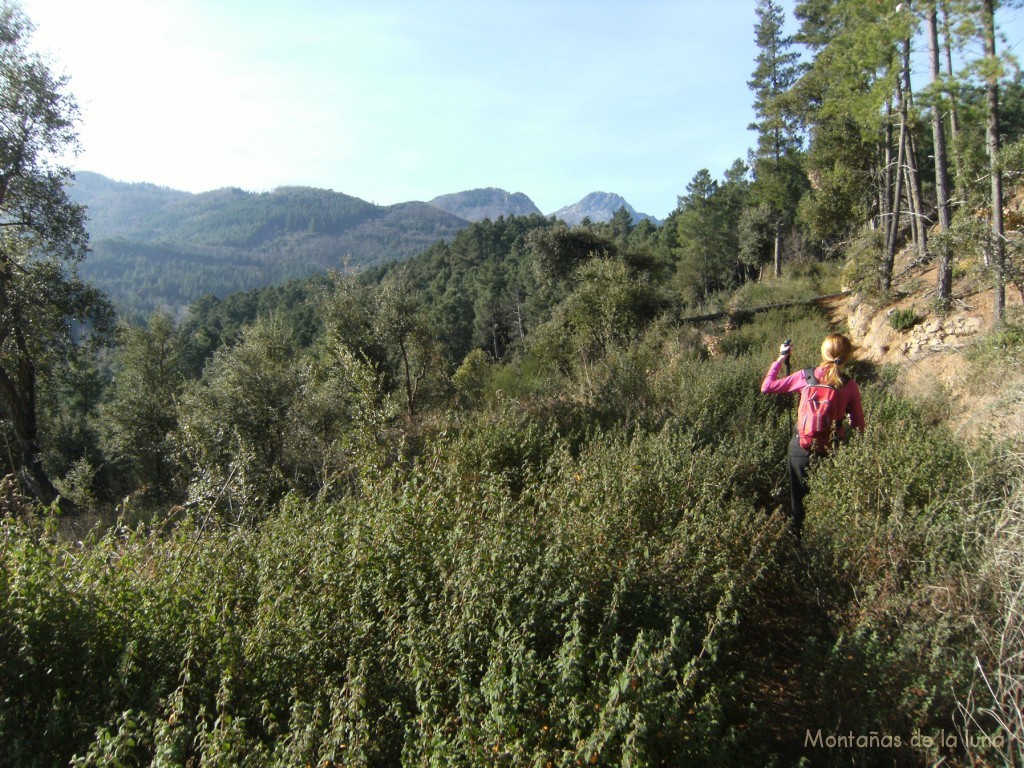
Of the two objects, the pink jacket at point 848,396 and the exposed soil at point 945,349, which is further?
the exposed soil at point 945,349

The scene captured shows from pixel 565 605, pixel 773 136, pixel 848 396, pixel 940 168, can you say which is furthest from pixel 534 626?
pixel 773 136

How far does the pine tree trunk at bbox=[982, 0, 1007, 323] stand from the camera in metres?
9.48

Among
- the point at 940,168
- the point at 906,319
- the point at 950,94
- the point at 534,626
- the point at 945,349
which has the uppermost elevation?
the point at 950,94

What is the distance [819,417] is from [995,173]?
831cm

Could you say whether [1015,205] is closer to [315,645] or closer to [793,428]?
[793,428]

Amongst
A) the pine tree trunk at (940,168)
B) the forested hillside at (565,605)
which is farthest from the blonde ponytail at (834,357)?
the pine tree trunk at (940,168)

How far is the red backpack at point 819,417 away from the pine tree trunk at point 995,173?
276 inches

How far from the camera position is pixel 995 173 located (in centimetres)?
963

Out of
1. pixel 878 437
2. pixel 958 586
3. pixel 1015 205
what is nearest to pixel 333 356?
pixel 878 437

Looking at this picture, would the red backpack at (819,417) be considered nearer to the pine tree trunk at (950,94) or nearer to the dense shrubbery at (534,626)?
the dense shrubbery at (534,626)

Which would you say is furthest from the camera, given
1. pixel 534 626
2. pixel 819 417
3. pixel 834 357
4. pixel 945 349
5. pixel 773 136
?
pixel 773 136

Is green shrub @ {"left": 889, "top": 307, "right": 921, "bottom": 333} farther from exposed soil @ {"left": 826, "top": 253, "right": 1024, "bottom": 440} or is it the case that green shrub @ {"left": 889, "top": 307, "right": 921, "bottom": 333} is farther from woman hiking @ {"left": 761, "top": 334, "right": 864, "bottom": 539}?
woman hiking @ {"left": 761, "top": 334, "right": 864, "bottom": 539}

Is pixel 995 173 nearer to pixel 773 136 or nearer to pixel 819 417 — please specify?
pixel 819 417

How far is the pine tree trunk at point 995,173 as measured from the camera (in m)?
9.48
